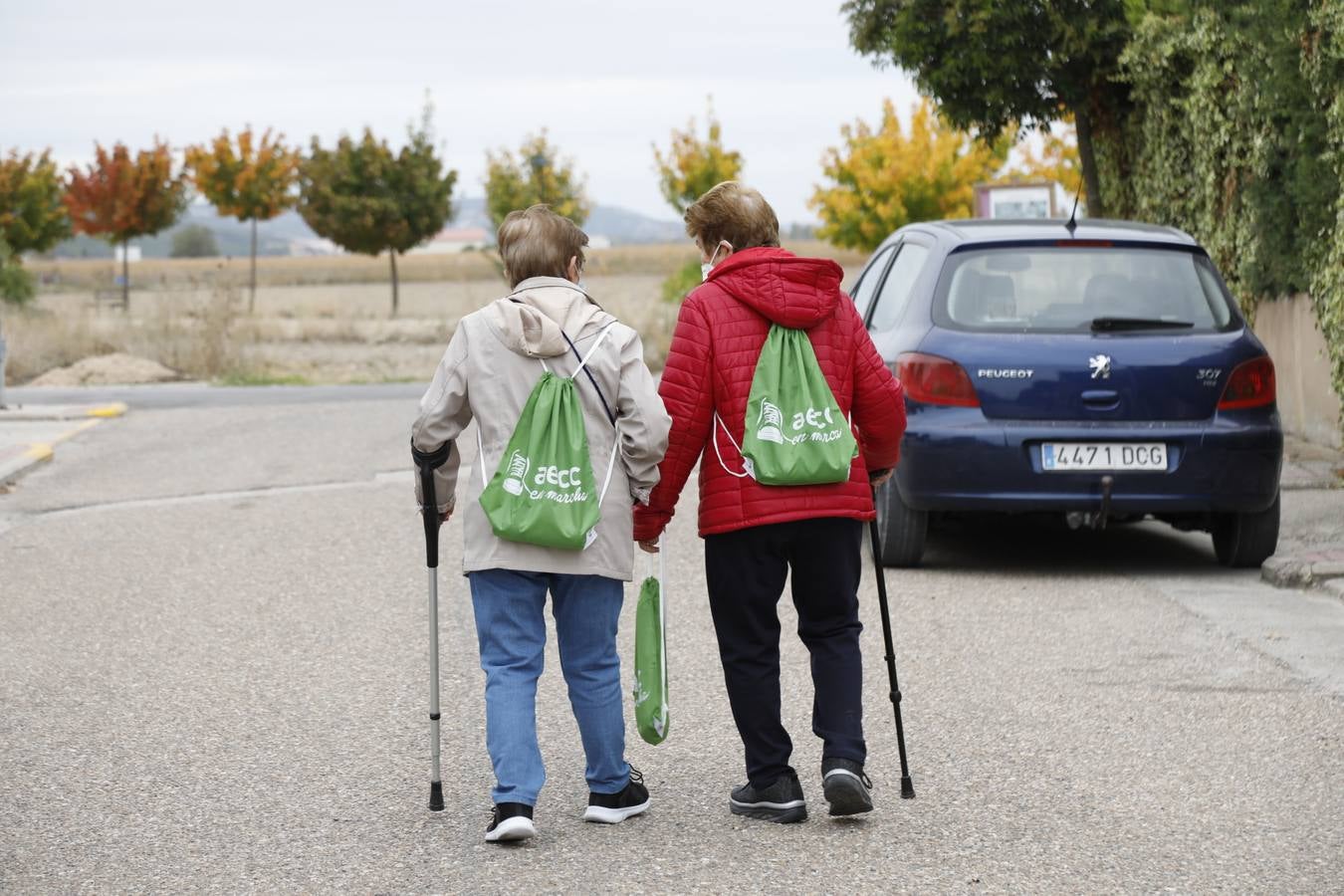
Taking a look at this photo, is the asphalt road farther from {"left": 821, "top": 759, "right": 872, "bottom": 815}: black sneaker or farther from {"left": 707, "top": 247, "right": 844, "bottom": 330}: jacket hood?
{"left": 707, "top": 247, "right": 844, "bottom": 330}: jacket hood

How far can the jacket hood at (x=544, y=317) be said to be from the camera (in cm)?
455

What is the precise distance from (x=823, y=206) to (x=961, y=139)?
3532mm

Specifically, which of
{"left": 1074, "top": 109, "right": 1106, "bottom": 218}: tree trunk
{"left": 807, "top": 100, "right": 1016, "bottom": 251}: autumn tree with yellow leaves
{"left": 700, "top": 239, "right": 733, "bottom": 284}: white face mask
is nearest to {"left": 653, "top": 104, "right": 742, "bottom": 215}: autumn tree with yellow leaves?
{"left": 807, "top": 100, "right": 1016, "bottom": 251}: autumn tree with yellow leaves

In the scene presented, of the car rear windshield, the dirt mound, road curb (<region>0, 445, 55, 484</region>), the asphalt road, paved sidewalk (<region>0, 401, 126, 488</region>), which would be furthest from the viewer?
the dirt mound

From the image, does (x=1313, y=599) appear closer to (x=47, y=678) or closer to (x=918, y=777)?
(x=918, y=777)

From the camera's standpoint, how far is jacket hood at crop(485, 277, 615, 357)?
4.55 m

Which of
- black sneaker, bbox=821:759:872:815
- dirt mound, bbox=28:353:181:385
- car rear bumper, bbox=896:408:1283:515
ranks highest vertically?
car rear bumper, bbox=896:408:1283:515

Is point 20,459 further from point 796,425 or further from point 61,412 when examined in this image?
point 796,425

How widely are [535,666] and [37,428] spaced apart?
13.3 meters

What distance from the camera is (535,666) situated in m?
4.70

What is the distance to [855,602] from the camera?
4.88m

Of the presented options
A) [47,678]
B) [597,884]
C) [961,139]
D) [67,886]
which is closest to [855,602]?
[597,884]

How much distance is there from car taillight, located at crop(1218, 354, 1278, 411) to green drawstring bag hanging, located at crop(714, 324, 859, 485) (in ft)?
13.1

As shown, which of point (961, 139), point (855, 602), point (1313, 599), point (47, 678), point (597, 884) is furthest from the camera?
point (961, 139)
